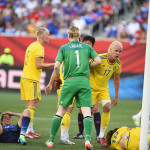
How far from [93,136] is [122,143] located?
1742 millimetres

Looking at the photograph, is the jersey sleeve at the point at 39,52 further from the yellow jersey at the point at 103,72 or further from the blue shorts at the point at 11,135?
the blue shorts at the point at 11,135

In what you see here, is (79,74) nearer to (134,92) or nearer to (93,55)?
(93,55)

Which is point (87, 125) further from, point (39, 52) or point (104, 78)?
point (39, 52)

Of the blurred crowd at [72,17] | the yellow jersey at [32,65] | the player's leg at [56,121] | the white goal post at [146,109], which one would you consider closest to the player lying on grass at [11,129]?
the player's leg at [56,121]

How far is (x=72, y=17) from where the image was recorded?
2178 cm

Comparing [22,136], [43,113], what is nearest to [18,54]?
[43,113]

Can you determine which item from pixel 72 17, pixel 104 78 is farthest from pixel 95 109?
pixel 72 17

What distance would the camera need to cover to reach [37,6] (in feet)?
76.9

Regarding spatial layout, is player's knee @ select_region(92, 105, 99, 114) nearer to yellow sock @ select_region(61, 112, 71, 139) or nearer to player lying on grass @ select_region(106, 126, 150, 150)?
yellow sock @ select_region(61, 112, 71, 139)

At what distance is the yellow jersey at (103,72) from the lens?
303 inches

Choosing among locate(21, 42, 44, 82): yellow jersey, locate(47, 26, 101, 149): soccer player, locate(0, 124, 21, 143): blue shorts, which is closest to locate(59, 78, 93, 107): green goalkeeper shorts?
locate(47, 26, 101, 149): soccer player

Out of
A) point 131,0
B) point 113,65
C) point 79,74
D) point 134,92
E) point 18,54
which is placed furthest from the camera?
point 131,0

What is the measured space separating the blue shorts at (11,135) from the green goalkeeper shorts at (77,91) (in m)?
1.08

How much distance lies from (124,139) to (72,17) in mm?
15541
